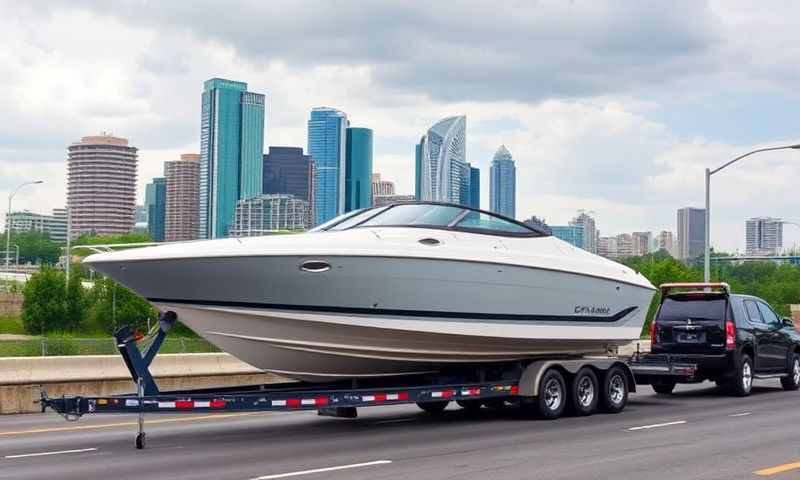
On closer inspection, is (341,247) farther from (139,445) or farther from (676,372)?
(676,372)

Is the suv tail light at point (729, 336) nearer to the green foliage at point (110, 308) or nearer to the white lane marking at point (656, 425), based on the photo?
the white lane marking at point (656, 425)

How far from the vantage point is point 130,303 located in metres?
81.8

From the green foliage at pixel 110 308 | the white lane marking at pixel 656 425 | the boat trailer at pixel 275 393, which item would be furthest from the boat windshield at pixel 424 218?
the green foliage at pixel 110 308

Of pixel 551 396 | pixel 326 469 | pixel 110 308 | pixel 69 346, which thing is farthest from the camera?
pixel 110 308

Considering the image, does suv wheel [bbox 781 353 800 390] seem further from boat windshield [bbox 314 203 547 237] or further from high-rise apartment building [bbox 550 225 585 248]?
boat windshield [bbox 314 203 547 237]

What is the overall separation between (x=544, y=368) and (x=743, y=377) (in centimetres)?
598

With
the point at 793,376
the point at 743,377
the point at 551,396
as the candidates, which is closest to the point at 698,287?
the point at 743,377

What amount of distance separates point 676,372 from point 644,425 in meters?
3.70

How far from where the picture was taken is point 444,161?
565 ft

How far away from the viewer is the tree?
80.1 meters

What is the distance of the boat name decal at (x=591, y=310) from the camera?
55.0 ft

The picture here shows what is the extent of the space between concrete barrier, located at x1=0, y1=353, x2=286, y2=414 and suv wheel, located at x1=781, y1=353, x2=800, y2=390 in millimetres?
10130

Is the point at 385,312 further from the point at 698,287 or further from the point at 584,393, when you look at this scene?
the point at 698,287

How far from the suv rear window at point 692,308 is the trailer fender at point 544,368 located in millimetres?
3269
